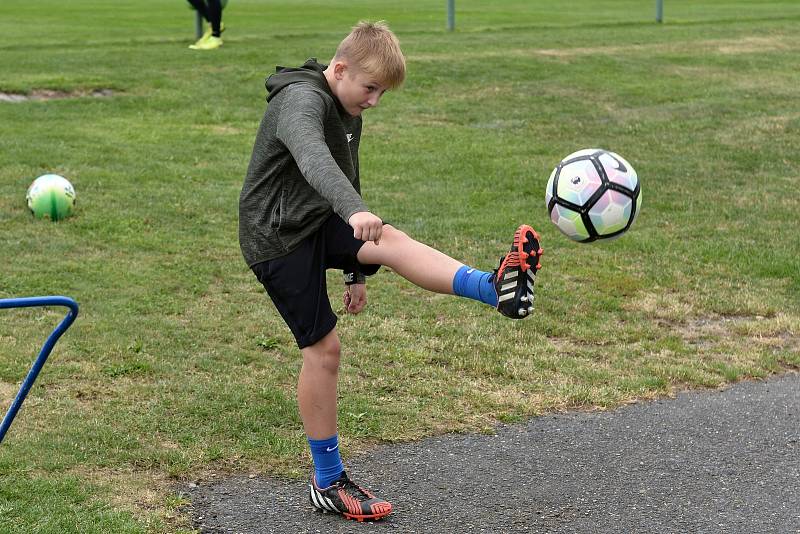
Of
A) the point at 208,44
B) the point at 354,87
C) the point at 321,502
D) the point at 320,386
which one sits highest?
the point at 354,87

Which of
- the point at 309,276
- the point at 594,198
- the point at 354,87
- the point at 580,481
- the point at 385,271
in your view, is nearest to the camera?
the point at 354,87

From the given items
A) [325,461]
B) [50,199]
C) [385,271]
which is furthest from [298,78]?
[50,199]

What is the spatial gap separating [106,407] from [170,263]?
102 inches

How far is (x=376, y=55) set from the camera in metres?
3.85

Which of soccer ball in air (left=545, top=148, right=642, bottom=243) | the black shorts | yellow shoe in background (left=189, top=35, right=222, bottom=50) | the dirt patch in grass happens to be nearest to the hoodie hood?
the black shorts

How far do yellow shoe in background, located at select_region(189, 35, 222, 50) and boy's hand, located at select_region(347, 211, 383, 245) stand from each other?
13.8 meters

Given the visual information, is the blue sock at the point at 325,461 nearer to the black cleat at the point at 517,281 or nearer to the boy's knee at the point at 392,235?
the boy's knee at the point at 392,235

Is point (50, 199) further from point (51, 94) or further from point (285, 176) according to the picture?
point (51, 94)

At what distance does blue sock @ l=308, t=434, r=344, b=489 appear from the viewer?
4188 millimetres

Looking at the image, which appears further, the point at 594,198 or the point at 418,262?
the point at 594,198

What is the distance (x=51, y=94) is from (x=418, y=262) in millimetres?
10826

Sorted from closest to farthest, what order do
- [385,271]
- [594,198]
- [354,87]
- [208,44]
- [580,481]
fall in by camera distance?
[354,87], [580,481], [594,198], [385,271], [208,44]

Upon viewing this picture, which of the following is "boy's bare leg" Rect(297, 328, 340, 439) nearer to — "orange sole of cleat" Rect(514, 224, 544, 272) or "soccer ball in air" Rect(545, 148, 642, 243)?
"orange sole of cleat" Rect(514, 224, 544, 272)

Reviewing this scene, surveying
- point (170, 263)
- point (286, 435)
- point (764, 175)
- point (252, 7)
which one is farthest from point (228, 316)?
point (252, 7)
